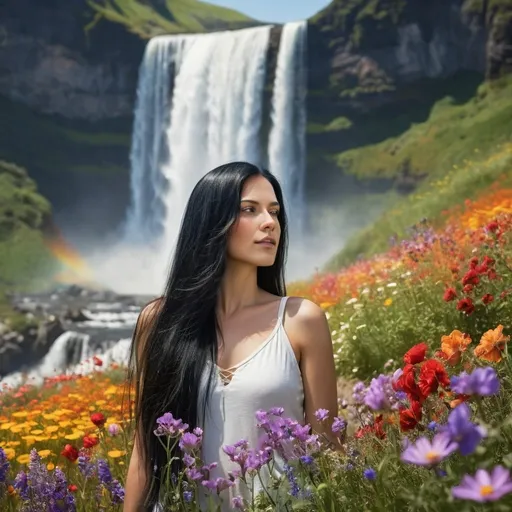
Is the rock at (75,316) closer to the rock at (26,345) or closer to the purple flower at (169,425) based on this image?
the rock at (26,345)

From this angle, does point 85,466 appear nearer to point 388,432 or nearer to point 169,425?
point 169,425

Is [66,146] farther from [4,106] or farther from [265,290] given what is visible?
[265,290]

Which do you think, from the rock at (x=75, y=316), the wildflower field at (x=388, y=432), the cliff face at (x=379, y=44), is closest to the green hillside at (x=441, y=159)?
the cliff face at (x=379, y=44)

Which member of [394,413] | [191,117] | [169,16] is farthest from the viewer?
[169,16]

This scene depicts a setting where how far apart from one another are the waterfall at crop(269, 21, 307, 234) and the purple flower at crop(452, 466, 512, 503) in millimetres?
18624

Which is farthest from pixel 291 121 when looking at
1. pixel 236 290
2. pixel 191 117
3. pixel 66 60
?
pixel 236 290

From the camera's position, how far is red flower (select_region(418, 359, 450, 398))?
1289 millimetres

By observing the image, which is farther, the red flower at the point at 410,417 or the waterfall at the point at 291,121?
the waterfall at the point at 291,121

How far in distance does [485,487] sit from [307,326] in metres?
1.17

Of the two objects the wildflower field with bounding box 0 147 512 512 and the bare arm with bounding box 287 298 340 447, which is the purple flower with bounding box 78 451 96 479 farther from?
the bare arm with bounding box 287 298 340 447

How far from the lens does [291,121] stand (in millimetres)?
20688

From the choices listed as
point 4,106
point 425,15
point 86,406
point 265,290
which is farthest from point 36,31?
point 265,290

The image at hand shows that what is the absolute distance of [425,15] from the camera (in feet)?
70.5

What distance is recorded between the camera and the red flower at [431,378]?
4.23 feet
